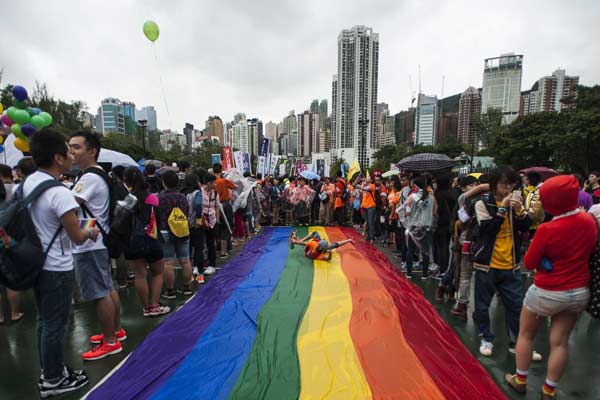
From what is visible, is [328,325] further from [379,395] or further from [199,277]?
[199,277]

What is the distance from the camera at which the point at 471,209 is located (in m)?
3.47

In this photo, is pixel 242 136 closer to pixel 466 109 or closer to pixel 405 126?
pixel 405 126

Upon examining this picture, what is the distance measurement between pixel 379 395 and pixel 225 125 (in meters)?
114

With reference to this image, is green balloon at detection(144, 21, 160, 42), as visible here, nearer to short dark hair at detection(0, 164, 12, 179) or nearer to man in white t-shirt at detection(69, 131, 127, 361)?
short dark hair at detection(0, 164, 12, 179)

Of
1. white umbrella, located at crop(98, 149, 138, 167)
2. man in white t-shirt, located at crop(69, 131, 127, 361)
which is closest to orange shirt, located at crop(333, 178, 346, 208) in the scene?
white umbrella, located at crop(98, 149, 138, 167)

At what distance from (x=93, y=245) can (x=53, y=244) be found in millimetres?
500

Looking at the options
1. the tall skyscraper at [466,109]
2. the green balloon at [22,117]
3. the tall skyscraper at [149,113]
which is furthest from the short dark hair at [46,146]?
the tall skyscraper at [466,109]

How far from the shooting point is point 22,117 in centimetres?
497

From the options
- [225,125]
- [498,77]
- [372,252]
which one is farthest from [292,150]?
[372,252]

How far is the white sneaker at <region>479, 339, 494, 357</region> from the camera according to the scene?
3027 mm

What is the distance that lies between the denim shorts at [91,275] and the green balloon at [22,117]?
12.4 feet

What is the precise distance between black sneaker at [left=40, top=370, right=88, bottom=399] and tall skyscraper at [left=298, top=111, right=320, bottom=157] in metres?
108

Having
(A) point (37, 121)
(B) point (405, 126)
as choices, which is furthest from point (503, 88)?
(A) point (37, 121)

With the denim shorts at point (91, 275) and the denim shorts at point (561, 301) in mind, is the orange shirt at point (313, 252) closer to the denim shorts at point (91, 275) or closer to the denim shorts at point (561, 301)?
the denim shorts at point (91, 275)
